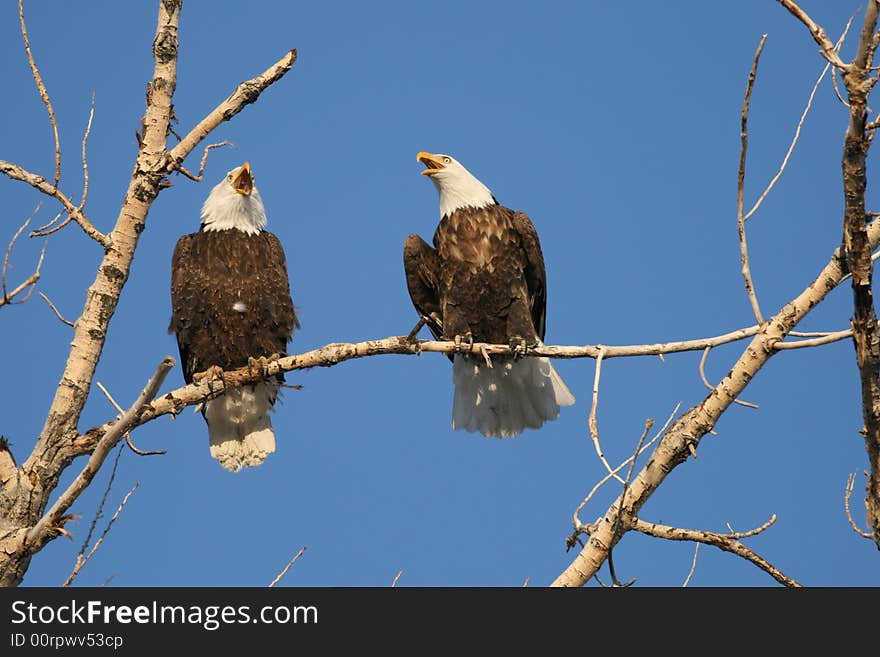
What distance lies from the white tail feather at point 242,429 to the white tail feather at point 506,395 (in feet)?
4.28

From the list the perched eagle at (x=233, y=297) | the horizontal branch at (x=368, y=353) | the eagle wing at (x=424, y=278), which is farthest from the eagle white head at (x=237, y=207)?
Result: the horizontal branch at (x=368, y=353)

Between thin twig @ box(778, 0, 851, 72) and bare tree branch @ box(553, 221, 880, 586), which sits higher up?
thin twig @ box(778, 0, 851, 72)

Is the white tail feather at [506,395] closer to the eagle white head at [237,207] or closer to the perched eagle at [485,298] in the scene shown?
the perched eagle at [485,298]

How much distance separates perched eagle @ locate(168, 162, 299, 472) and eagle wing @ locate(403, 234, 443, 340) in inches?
33.8

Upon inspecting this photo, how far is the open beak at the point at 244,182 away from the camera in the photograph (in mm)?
7547

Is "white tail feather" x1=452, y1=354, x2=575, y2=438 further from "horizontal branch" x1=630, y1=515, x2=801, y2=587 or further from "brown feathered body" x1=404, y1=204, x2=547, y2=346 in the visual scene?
Answer: "horizontal branch" x1=630, y1=515, x2=801, y2=587

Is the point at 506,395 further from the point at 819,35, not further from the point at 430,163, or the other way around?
the point at 819,35

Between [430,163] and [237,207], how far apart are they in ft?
5.04

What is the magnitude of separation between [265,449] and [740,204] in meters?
4.50

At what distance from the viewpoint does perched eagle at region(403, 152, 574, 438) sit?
24.5 ft

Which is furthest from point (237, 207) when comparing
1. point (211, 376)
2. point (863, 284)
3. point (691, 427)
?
point (863, 284)

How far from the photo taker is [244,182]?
7574 mm

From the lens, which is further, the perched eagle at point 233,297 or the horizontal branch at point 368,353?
the perched eagle at point 233,297

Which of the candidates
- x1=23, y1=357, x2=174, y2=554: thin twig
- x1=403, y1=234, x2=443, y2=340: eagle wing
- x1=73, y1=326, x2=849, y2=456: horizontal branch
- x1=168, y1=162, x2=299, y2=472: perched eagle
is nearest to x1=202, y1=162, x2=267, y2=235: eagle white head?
x1=168, y1=162, x2=299, y2=472: perched eagle
